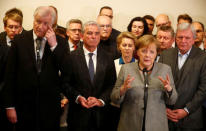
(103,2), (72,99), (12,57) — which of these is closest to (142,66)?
(72,99)

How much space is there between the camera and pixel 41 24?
2.57m

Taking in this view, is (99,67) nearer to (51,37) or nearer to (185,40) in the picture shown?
(51,37)

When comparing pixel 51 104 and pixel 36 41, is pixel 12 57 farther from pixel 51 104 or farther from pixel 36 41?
pixel 51 104

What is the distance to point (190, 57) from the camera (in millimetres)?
2818

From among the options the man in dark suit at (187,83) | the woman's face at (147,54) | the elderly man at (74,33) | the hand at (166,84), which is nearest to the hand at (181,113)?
the man in dark suit at (187,83)

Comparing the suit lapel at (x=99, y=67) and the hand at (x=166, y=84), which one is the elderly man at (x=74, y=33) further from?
the hand at (x=166, y=84)

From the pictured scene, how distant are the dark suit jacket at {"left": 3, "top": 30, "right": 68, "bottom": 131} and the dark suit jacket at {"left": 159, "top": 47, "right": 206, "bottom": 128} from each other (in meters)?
1.17

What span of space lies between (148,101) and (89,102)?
1.82 feet

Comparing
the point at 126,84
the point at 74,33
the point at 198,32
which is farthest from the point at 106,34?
the point at 126,84

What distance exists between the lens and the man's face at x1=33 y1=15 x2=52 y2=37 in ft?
8.39

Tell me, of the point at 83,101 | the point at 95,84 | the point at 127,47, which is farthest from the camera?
the point at 127,47

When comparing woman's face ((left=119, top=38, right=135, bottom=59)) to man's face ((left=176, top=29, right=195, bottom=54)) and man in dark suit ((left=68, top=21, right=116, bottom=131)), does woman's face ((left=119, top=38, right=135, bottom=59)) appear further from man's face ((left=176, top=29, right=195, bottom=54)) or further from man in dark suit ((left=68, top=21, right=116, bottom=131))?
man's face ((left=176, top=29, right=195, bottom=54))

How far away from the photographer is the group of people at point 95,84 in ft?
8.18

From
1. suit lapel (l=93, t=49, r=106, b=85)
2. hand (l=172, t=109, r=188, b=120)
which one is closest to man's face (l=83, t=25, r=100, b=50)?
suit lapel (l=93, t=49, r=106, b=85)
